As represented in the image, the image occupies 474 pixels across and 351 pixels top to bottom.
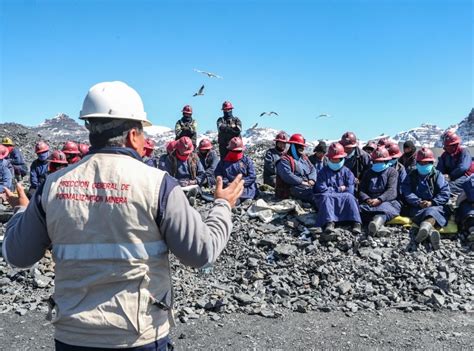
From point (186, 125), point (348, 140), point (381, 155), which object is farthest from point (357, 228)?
point (186, 125)

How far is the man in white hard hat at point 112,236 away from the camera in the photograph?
2.07 m

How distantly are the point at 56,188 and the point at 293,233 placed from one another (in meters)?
6.81

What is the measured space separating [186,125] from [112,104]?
11924mm

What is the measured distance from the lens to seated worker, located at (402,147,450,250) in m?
8.31

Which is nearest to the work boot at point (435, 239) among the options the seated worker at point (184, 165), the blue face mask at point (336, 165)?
the blue face mask at point (336, 165)

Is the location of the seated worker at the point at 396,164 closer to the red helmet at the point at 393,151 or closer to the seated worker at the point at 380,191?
the red helmet at the point at 393,151

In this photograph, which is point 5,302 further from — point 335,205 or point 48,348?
point 335,205

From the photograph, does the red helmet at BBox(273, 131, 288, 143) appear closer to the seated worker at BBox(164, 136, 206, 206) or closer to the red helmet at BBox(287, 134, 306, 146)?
the red helmet at BBox(287, 134, 306, 146)

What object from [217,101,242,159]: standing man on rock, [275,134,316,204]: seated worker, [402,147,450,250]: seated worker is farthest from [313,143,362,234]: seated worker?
[217,101,242,159]: standing man on rock

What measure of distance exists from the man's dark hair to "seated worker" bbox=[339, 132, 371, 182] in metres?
8.51

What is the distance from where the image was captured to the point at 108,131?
7.27 feet

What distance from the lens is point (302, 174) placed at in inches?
405

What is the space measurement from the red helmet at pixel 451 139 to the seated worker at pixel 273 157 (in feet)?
12.1

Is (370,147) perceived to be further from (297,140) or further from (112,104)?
(112,104)
